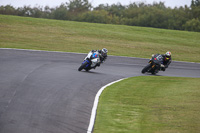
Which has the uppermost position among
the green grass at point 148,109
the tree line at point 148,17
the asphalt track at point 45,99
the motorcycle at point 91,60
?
the tree line at point 148,17

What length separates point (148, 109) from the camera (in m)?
10.1

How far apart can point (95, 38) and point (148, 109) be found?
90.6 ft

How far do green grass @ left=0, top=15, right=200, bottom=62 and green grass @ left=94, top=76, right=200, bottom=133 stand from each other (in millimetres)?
15381

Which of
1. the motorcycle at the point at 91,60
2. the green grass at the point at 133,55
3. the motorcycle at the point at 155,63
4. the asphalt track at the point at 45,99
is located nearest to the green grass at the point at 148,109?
the green grass at the point at 133,55

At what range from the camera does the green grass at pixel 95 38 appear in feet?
99.7

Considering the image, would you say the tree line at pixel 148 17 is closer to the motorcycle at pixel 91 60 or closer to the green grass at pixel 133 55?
the green grass at pixel 133 55

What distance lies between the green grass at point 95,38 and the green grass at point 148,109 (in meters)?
15.4

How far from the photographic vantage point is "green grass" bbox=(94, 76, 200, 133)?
8.20 meters

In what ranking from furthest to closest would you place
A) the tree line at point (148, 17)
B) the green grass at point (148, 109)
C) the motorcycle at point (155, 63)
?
the tree line at point (148, 17) < the motorcycle at point (155, 63) < the green grass at point (148, 109)

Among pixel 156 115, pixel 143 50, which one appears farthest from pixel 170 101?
pixel 143 50

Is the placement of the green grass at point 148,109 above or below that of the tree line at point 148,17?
below

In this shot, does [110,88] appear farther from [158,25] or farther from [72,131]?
[158,25]

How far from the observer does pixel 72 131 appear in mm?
7398

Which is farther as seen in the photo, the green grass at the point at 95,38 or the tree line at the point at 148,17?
the tree line at the point at 148,17
